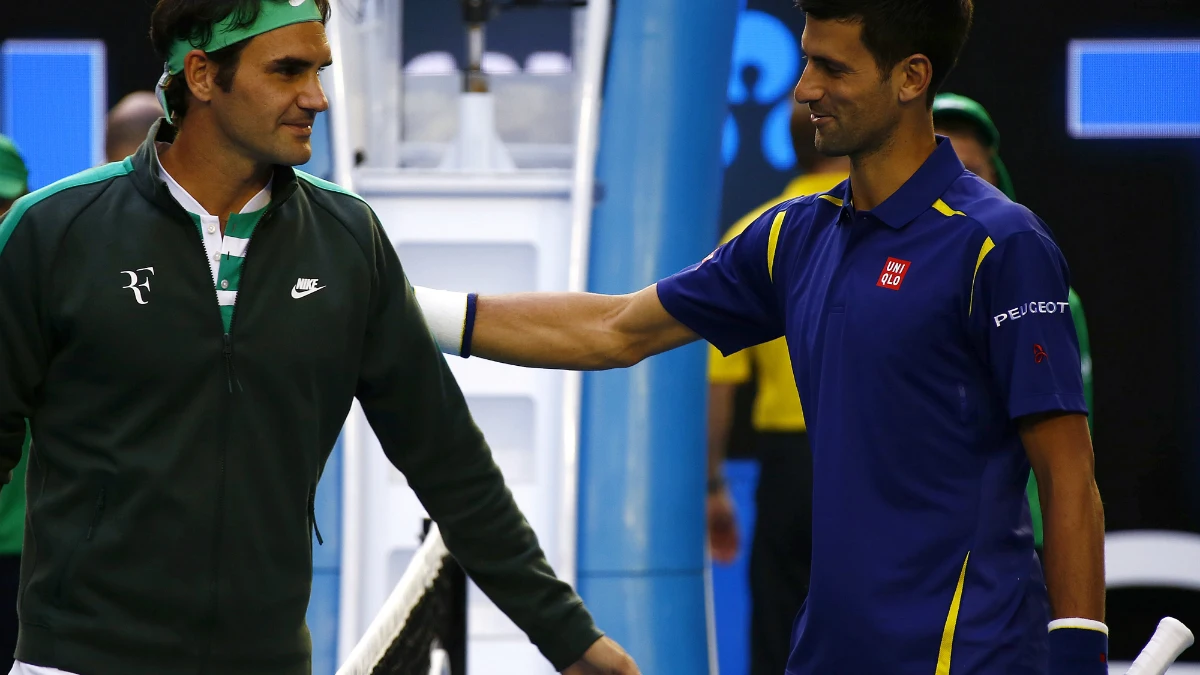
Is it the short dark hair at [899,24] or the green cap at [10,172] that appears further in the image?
the green cap at [10,172]

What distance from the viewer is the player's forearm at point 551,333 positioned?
2.46 metres

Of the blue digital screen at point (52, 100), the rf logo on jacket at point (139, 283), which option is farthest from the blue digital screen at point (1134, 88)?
the rf logo on jacket at point (139, 283)

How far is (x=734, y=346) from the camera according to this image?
2.37 m

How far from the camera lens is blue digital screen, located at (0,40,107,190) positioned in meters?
4.34

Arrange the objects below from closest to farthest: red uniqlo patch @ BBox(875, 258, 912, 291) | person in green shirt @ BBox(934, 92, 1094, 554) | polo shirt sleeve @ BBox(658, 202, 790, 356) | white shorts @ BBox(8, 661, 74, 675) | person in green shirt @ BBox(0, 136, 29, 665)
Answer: white shorts @ BBox(8, 661, 74, 675)
red uniqlo patch @ BBox(875, 258, 912, 291)
polo shirt sleeve @ BBox(658, 202, 790, 356)
person in green shirt @ BBox(0, 136, 29, 665)
person in green shirt @ BBox(934, 92, 1094, 554)

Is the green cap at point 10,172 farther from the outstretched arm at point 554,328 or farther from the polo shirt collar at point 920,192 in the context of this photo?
the polo shirt collar at point 920,192

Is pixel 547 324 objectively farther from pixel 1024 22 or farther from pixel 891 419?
pixel 1024 22

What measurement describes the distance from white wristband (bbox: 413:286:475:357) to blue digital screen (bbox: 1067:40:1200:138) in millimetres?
2736

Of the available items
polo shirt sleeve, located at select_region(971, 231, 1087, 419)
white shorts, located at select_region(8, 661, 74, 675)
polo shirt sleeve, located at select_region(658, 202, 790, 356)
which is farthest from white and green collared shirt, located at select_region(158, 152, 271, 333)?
polo shirt sleeve, located at select_region(971, 231, 1087, 419)

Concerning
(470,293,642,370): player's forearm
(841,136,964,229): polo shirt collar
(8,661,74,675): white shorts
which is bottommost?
(8,661,74,675): white shorts

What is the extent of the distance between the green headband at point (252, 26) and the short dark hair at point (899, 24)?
71cm

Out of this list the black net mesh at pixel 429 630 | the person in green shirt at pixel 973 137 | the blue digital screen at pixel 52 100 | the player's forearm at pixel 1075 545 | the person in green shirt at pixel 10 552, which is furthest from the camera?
the blue digital screen at pixel 52 100

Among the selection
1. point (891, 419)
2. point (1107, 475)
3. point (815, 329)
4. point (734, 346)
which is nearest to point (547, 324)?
point (734, 346)

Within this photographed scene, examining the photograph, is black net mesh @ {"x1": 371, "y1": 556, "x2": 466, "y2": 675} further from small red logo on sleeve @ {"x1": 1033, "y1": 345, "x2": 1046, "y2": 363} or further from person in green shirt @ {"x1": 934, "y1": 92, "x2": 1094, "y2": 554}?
person in green shirt @ {"x1": 934, "y1": 92, "x2": 1094, "y2": 554}
